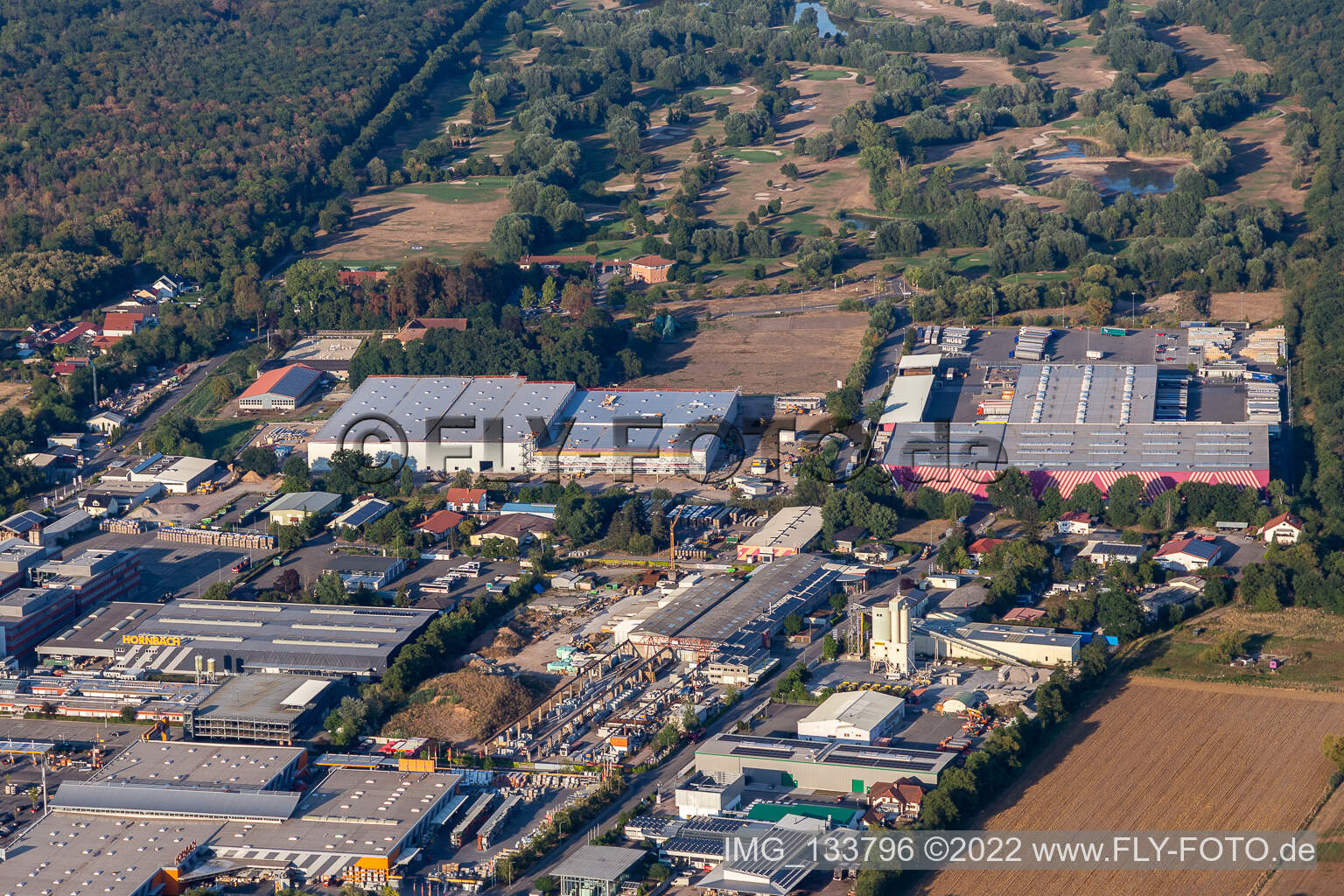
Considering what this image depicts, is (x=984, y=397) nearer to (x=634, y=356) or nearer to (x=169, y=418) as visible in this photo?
(x=634, y=356)

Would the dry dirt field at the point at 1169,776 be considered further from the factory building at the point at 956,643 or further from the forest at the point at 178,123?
the forest at the point at 178,123

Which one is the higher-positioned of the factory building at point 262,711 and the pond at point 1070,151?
the pond at point 1070,151

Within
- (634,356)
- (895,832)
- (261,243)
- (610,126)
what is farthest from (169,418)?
→ (610,126)

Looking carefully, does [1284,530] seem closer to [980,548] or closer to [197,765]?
[980,548]

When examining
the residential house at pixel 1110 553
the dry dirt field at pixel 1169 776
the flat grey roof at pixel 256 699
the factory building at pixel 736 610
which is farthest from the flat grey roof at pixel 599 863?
the residential house at pixel 1110 553

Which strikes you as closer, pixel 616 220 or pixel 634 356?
pixel 634 356

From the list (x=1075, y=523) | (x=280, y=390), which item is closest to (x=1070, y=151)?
(x=280, y=390)
